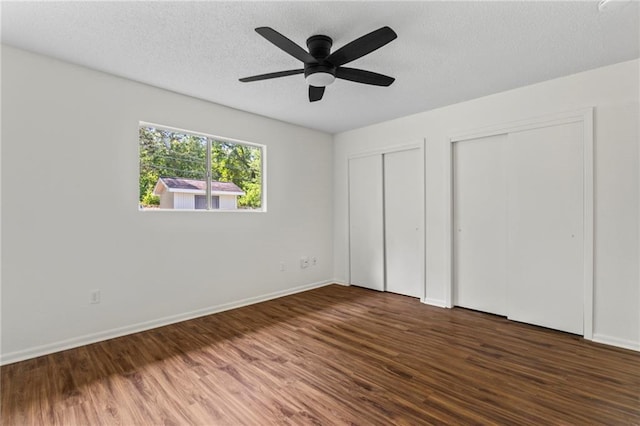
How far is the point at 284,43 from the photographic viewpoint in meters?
1.98

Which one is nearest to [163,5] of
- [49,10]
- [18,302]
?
[49,10]

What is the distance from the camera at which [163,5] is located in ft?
6.49

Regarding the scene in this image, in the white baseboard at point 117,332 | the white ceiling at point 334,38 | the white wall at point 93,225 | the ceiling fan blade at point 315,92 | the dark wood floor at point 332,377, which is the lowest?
the dark wood floor at point 332,377

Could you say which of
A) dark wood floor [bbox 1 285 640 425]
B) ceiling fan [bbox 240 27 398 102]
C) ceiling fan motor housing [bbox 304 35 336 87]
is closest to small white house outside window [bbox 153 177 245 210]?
dark wood floor [bbox 1 285 640 425]

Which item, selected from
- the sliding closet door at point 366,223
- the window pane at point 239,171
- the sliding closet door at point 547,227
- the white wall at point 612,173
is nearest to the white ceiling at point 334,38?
the white wall at point 612,173

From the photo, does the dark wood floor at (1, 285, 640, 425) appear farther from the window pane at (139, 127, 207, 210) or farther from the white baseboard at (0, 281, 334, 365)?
the window pane at (139, 127, 207, 210)

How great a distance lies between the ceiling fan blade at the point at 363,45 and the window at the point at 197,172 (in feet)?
7.23

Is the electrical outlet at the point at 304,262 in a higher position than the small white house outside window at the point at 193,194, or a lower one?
lower

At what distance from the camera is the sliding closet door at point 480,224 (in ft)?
11.6

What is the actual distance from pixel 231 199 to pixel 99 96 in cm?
175

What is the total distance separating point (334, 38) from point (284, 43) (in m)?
0.54

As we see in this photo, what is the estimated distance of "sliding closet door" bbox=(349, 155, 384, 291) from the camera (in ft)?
15.5

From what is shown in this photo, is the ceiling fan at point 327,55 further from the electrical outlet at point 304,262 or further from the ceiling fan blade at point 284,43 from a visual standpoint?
the electrical outlet at point 304,262

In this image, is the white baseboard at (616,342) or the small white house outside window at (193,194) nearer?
the white baseboard at (616,342)
